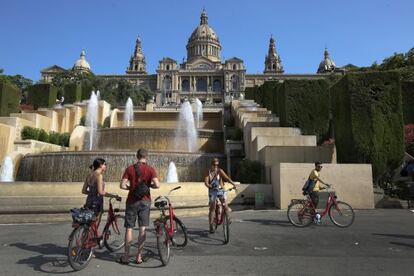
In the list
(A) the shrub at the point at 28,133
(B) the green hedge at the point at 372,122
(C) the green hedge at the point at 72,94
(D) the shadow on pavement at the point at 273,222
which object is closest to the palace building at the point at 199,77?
(C) the green hedge at the point at 72,94

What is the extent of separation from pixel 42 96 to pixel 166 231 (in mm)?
32092

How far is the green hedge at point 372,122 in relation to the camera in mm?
16453

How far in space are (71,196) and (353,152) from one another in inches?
466

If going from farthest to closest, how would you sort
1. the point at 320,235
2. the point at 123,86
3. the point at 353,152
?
1. the point at 123,86
2. the point at 353,152
3. the point at 320,235

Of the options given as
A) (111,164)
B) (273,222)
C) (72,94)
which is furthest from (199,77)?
(273,222)

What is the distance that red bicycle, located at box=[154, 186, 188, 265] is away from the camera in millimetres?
5907

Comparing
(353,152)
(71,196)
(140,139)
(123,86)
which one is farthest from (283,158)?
(123,86)

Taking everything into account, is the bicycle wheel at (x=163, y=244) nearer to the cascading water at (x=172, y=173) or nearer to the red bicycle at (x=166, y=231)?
the red bicycle at (x=166, y=231)

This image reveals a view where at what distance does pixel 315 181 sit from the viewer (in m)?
9.87

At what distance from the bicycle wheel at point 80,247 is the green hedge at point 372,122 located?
1342 centimetres

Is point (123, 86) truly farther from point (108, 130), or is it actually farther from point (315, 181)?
point (315, 181)

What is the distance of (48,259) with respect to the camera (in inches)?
244

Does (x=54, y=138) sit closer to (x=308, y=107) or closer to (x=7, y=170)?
(x=7, y=170)

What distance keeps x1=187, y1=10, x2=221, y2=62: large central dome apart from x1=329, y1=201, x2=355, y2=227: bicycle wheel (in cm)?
13169
